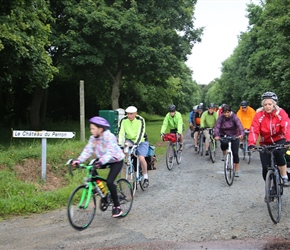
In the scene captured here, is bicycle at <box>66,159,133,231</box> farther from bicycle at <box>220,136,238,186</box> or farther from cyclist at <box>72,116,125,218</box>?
bicycle at <box>220,136,238,186</box>

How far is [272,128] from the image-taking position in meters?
6.11

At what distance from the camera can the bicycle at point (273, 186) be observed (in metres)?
5.63

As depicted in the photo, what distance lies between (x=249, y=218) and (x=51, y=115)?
27.1m

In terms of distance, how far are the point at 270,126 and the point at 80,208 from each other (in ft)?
11.2

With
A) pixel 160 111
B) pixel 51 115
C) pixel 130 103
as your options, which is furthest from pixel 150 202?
pixel 160 111

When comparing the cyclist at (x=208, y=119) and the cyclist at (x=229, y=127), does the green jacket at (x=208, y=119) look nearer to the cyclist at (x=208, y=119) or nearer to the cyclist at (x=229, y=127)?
the cyclist at (x=208, y=119)

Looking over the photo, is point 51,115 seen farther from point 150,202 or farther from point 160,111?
point 150,202

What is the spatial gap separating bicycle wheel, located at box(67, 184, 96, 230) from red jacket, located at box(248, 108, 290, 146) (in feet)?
9.20

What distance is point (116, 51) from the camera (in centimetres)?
2294

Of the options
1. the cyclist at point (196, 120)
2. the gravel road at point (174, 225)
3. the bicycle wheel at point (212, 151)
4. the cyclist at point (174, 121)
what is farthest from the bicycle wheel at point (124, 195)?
the cyclist at point (196, 120)

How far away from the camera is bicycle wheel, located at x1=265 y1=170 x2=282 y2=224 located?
221 inches

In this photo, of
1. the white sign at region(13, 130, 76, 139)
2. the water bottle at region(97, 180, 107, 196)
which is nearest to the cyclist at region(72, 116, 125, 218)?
the water bottle at region(97, 180, 107, 196)

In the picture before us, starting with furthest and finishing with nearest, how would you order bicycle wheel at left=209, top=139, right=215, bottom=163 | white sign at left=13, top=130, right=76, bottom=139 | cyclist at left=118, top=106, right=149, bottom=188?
bicycle wheel at left=209, top=139, right=215, bottom=163 → white sign at left=13, top=130, right=76, bottom=139 → cyclist at left=118, top=106, right=149, bottom=188

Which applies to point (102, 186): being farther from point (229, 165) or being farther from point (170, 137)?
point (170, 137)
